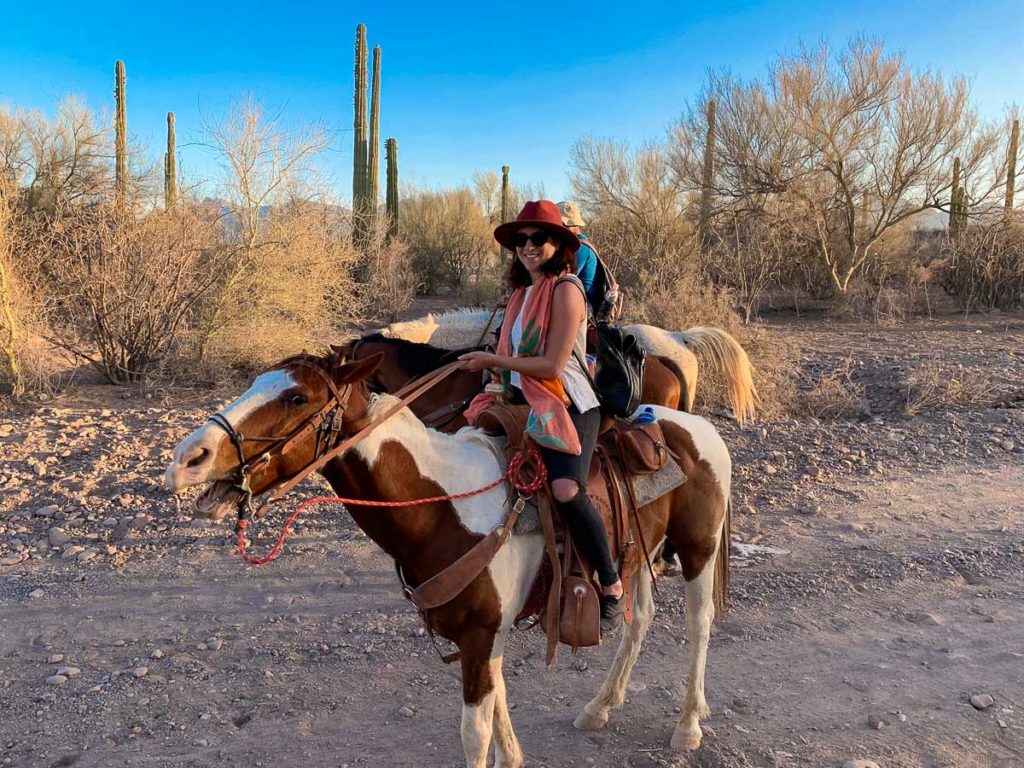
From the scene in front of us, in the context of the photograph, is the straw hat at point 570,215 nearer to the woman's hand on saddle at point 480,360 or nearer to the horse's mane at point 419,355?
the horse's mane at point 419,355

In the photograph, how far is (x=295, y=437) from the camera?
1.95 m

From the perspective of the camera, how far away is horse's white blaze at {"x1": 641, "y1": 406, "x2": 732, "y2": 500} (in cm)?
307

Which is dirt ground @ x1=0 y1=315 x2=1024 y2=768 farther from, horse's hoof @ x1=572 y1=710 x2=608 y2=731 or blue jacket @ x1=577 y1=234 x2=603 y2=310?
blue jacket @ x1=577 y1=234 x2=603 y2=310

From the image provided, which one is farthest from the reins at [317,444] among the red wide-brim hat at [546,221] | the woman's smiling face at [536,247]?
the red wide-brim hat at [546,221]

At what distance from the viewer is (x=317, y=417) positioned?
6.53 feet

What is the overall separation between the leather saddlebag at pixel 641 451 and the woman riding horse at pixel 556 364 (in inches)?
9.0

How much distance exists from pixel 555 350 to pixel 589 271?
2.04 meters

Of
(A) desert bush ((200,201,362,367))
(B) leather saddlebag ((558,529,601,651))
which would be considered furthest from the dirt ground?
(A) desert bush ((200,201,362,367))

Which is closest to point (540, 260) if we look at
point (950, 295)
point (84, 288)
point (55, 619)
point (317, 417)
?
point (317, 417)

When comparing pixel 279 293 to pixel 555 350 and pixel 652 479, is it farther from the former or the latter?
pixel 555 350

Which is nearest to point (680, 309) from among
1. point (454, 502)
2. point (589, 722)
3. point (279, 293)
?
point (279, 293)

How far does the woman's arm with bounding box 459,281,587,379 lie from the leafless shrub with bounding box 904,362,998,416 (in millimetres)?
7885

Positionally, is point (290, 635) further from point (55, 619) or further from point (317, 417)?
point (317, 417)

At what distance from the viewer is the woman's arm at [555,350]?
2.30 metres
